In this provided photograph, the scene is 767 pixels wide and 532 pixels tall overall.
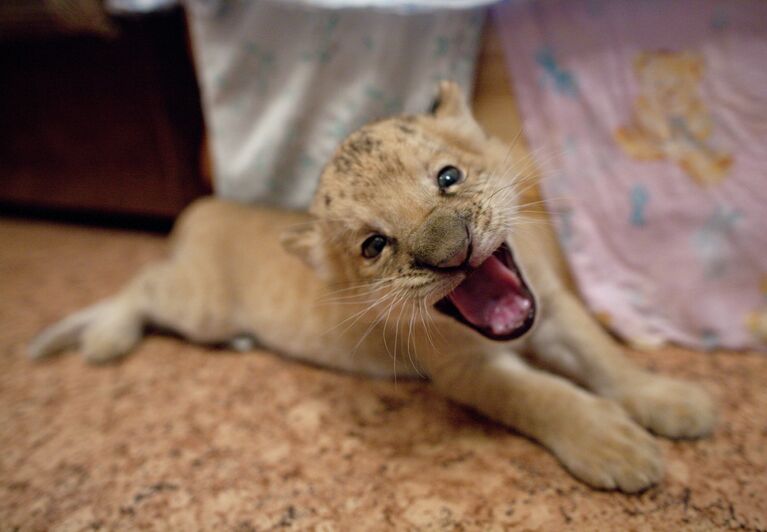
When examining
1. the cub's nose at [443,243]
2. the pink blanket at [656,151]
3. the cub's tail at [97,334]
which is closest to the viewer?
the cub's nose at [443,243]

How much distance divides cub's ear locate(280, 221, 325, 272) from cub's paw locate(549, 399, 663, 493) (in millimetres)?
759

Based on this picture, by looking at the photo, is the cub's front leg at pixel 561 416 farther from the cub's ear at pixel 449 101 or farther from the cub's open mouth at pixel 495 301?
the cub's ear at pixel 449 101

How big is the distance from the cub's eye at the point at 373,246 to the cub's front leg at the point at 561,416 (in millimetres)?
346

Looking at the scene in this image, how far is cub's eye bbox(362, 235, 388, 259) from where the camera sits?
1.24 metres

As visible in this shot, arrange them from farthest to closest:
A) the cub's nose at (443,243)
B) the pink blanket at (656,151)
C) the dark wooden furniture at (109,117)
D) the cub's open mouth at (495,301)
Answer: the dark wooden furniture at (109,117) → the pink blanket at (656,151) → the cub's open mouth at (495,301) → the cub's nose at (443,243)

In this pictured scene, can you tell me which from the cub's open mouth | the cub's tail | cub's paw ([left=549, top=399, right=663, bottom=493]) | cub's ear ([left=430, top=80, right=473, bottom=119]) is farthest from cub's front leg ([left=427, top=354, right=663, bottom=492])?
the cub's tail

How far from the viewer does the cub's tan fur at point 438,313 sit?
1.11m

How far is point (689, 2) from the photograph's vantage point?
1.41 metres

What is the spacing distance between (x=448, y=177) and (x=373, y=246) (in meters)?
0.25

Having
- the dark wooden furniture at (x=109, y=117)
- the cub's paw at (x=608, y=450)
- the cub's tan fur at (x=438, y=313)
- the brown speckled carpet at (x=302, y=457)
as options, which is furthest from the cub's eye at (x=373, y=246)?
the dark wooden furniture at (x=109, y=117)

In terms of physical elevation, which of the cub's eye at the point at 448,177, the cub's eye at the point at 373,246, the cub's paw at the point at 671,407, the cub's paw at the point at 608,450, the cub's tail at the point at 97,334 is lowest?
the cub's tail at the point at 97,334

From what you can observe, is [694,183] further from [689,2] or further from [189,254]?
[189,254]

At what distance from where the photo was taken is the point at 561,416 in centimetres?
117

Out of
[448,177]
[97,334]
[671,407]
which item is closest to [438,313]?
[448,177]
